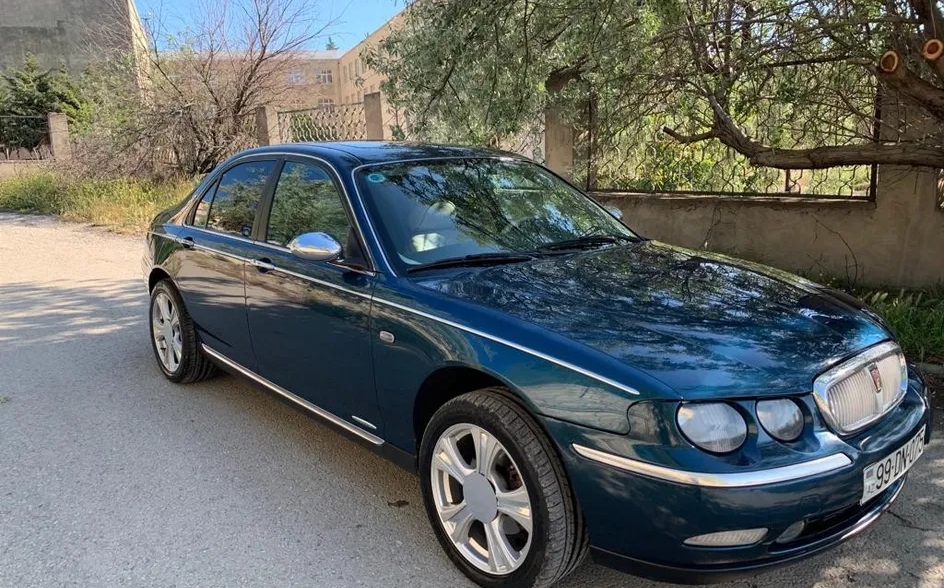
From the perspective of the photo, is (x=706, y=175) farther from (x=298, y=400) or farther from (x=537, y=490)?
(x=537, y=490)

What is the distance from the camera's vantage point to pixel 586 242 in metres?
3.63

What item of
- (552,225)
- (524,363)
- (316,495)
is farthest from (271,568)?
(552,225)

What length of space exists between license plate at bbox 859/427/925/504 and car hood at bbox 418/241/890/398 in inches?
14.5

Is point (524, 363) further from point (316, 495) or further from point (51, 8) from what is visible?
point (51, 8)

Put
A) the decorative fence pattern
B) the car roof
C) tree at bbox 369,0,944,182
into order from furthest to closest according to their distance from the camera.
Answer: the decorative fence pattern, tree at bbox 369,0,944,182, the car roof

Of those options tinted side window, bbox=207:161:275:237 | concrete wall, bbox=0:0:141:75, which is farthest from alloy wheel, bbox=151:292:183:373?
concrete wall, bbox=0:0:141:75

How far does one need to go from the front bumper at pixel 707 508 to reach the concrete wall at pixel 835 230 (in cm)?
476

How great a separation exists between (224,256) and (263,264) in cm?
53

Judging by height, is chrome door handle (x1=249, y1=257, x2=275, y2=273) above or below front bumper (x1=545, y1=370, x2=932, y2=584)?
above

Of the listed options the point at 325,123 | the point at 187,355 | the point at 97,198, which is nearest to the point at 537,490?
the point at 187,355

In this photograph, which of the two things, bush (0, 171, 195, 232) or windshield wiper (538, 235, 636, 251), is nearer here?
windshield wiper (538, 235, 636, 251)

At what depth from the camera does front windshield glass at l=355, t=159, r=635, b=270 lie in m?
3.29

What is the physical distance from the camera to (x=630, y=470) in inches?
87.4

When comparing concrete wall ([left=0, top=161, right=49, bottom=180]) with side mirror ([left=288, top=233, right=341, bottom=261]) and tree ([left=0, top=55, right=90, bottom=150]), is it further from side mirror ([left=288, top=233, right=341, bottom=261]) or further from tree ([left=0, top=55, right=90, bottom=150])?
side mirror ([left=288, top=233, right=341, bottom=261])
